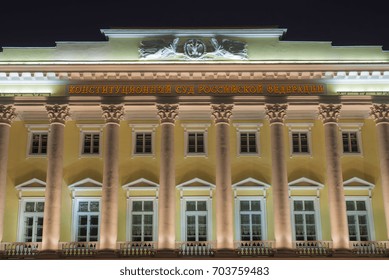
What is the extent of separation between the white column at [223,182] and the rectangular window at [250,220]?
3.68ft

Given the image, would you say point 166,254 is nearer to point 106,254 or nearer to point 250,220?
point 106,254

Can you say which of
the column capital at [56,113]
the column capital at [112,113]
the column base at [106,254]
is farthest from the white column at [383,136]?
the column capital at [56,113]

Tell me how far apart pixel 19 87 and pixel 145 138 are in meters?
7.78

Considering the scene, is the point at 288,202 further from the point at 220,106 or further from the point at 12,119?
the point at 12,119

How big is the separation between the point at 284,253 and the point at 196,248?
464 centimetres

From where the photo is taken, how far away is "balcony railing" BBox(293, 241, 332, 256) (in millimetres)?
34188

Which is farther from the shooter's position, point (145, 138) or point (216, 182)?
point (145, 138)

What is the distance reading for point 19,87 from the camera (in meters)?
37.1

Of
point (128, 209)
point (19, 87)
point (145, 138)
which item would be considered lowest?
point (128, 209)

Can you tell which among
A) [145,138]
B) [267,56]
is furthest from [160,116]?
[267,56]

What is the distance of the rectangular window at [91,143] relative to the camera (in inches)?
1492

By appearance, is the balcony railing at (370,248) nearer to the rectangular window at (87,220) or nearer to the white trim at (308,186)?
the white trim at (308,186)

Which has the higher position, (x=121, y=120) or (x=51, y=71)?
(x=51, y=71)

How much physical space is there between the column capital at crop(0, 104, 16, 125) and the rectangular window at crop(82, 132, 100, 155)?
4.33 m
